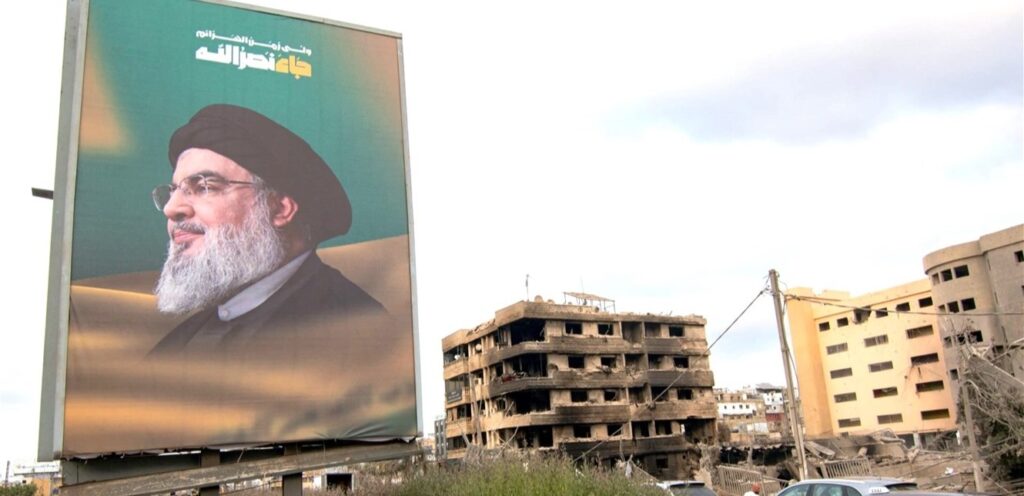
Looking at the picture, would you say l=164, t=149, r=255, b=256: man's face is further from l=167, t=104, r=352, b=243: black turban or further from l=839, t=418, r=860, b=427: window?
l=839, t=418, r=860, b=427: window

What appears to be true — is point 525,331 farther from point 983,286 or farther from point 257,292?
point 257,292

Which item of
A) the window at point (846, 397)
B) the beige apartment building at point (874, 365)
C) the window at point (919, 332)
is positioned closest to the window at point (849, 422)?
the beige apartment building at point (874, 365)

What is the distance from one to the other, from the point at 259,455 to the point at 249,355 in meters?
1.95

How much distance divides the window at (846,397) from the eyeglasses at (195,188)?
206 feet

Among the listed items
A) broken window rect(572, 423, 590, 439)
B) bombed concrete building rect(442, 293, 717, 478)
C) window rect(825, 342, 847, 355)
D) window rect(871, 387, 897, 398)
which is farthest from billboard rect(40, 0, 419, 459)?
window rect(825, 342, 847, 355)

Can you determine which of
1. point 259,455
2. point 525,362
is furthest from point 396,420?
point 525,362

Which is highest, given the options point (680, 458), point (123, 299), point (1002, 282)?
point (1002, 282)

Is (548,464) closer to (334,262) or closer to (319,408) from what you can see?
(319,408)

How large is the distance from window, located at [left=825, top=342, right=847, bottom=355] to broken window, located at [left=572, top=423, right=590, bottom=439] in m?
30.5

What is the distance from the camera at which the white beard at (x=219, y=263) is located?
1498cm

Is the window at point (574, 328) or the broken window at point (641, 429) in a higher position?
the window at point (574, 328)

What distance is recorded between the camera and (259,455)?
49.6ft

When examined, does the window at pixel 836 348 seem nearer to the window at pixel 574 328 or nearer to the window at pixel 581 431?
the window at pixel 574 328

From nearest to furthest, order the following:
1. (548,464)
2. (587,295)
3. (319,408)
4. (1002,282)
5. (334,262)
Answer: (548,464)
(319,408)
(334,262)
(1002,282)
(587,295)
